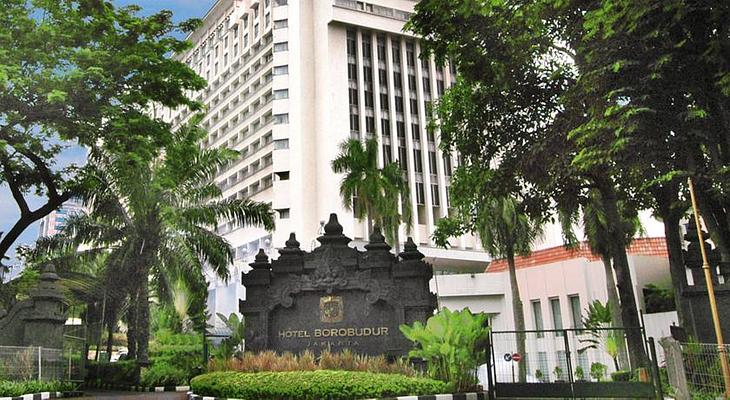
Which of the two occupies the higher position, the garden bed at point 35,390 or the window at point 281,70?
the window at point 281,70

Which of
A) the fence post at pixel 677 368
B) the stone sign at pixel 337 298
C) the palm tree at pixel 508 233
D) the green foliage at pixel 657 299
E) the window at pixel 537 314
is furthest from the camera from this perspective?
the window at pixel 537 314

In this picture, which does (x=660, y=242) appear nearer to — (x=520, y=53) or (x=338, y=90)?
(x=520, y=53)

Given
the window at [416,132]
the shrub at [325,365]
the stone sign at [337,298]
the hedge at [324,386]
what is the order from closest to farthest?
the hedge at [324,386], the shrub at [325,365], the stone sign at [337,298], the window at [416,132]

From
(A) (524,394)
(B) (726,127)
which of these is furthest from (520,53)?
(A) (524,394)

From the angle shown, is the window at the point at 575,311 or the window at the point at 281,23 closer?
the window at the point at 575,311

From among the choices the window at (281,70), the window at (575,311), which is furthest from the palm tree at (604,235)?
the window at (281,70)

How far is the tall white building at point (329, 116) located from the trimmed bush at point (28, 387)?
3201cm

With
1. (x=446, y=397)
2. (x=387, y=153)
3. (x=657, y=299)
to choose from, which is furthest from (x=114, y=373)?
(x=387, y=153)

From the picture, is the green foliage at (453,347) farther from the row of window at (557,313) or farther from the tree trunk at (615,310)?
the row of window at (557,313)

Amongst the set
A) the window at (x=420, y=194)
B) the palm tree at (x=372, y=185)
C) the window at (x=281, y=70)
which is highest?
the window at (x=281, y=70)

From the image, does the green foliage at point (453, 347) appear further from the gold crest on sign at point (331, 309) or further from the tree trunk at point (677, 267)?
the tree trunk at point (677, 267)

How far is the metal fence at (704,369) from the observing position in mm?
12250

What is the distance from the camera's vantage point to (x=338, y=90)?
5394cm

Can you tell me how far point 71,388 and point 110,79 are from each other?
9.70 meters
